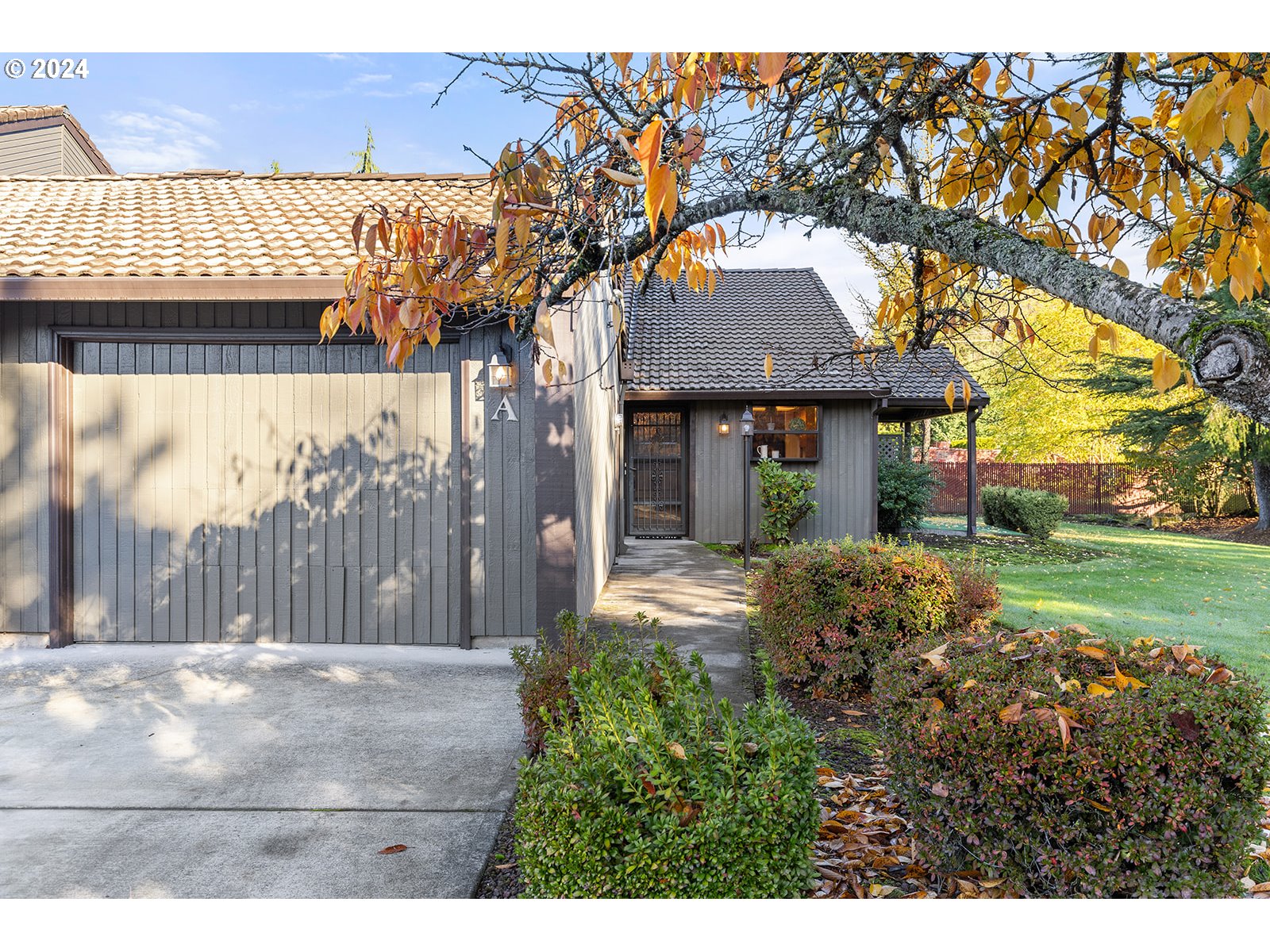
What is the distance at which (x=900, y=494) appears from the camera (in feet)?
43.4

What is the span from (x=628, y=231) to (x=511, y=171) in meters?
1.13

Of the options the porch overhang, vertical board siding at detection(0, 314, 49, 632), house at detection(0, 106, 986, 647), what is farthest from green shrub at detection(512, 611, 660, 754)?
the porch overhang

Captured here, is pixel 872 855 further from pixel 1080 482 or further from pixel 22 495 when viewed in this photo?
pixel 1080 482

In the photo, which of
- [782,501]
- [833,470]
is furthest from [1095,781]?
[833,470]

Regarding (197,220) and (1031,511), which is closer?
(197,220)

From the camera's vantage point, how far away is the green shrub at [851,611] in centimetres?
439

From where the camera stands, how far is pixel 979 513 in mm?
20359

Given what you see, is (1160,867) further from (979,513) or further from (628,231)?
(979,513)

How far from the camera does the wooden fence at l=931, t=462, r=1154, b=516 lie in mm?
17828

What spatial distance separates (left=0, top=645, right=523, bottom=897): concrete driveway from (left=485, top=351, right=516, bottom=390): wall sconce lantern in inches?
77.8

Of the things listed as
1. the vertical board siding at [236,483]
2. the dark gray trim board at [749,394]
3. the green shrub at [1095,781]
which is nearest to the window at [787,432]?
the dark gray trim board at [749,394]

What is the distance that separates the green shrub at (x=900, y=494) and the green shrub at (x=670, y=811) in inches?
457

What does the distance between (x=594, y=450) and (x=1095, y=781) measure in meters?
6.08
